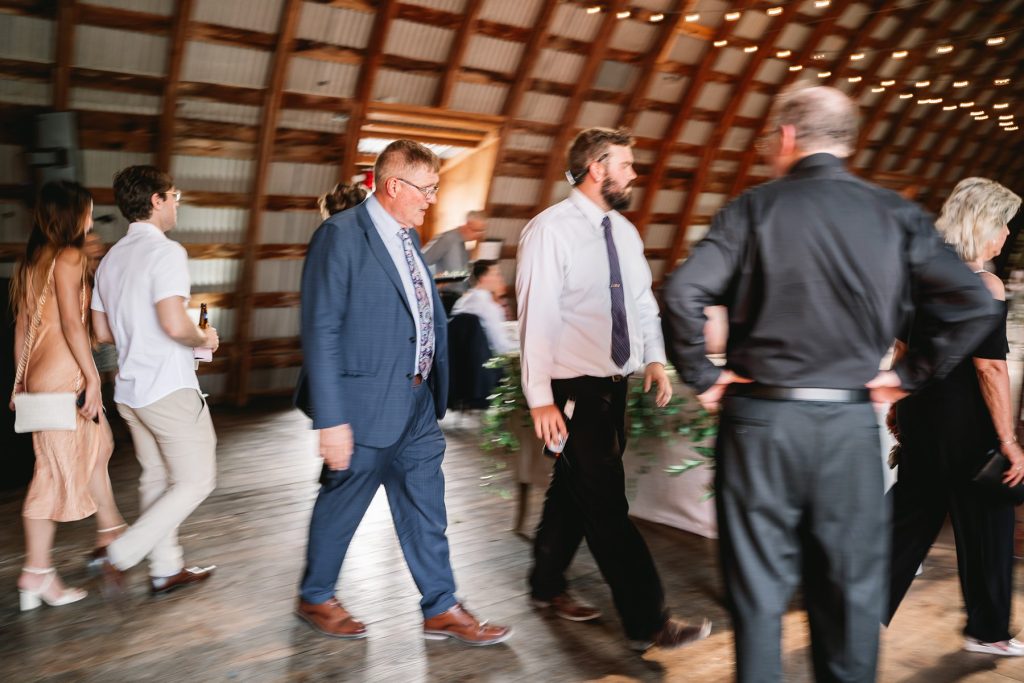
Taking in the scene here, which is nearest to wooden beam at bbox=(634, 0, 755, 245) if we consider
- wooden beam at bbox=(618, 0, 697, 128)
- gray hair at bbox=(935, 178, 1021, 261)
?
wooden beam at bbox=(618, 0, 697, 128)

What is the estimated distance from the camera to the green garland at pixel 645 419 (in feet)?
11.6

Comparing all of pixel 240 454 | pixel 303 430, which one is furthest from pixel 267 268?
pixel 240 454

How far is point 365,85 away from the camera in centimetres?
823

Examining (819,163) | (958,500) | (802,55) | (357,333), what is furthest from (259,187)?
(802,55)

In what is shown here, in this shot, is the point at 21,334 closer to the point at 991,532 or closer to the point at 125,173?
the point at 125,173

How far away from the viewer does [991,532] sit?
2922 mm

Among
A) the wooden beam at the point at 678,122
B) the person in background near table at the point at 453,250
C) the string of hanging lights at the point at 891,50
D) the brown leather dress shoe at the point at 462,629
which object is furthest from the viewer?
the wooden beam at the point at 678,122

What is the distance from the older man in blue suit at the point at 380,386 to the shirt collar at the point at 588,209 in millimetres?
525

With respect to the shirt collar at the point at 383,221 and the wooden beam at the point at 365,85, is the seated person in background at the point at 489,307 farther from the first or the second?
the shirt collar at the point at 383,221

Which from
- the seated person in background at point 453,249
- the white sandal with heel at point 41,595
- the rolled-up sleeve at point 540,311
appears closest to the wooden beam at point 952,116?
the seated person in background at point 453,249

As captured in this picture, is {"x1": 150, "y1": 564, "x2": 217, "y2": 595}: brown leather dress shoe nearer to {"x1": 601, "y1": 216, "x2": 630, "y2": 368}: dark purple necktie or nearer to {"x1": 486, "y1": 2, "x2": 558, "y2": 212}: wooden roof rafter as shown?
{"x1": 601, "y1": 216, "x2": 630, "y2": 368}: dark purple necktie

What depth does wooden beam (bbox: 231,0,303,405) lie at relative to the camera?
24.5ft

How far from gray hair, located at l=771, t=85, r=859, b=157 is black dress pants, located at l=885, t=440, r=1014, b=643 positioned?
1.47 metres

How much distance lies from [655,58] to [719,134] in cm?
208
